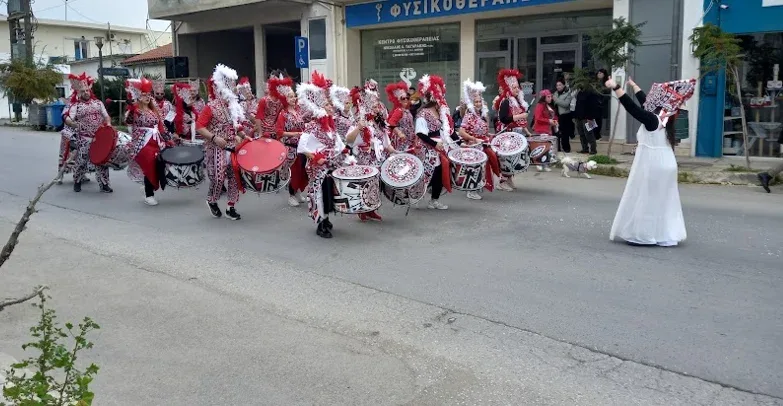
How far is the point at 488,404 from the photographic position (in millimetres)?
3992

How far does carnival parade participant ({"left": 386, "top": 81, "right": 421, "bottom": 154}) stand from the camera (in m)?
9.30

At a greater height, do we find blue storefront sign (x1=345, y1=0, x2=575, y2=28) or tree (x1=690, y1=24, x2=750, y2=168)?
blue storefront sign (x1=345, y1=0, x2=575, y2=28)

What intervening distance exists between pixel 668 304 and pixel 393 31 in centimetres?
1784

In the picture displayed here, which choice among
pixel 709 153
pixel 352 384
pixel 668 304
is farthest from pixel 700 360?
pixel 709 153

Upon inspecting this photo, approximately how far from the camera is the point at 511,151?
10484 mm

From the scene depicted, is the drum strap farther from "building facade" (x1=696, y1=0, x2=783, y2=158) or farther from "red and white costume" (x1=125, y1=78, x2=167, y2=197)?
"building facade" (x1=696, y1=0, x2=783, y2=158)

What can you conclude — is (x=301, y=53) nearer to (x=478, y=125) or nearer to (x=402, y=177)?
(x=478, y=125)

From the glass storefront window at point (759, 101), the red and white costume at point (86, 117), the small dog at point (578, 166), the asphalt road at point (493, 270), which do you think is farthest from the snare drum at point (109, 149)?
the glass storefront window at point (759, 101)

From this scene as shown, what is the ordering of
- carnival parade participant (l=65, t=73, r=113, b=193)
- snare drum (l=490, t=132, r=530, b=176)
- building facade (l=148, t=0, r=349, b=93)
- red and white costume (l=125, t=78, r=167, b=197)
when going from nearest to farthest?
snare drum (l=490, t=132, r=530, b=176)
red and white costume (l=125, t=78, r=167, b=197)
carnival parade participant (l=65, t=73, r=113, b=193)
building facade (l=148, t=0, r=349, b=93)

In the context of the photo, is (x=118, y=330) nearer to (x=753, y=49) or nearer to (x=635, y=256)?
(x=635, y=256)

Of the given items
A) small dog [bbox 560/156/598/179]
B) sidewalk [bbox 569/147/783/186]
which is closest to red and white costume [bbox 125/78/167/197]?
small dog [bbox 560/156/598/179]

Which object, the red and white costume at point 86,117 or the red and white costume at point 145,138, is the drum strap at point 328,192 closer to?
the red and white costume at point 145,138

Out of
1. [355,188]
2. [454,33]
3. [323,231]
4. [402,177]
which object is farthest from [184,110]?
[454,33]

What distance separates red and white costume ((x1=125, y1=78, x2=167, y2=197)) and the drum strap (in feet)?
11.8
